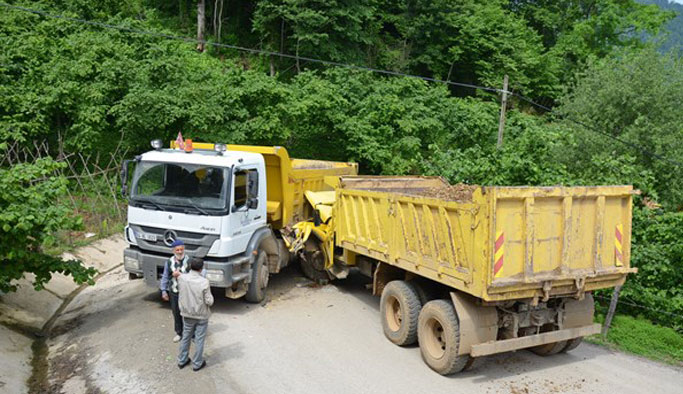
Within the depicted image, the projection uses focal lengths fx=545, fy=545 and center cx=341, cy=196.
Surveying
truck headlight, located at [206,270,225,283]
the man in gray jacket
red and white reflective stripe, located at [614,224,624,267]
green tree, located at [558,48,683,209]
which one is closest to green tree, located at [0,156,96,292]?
truck headlight, located at [206,270,225,283]

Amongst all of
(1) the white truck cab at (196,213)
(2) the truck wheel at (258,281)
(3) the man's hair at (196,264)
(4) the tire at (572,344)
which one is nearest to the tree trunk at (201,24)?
(1) the white truck cab at (196,213)

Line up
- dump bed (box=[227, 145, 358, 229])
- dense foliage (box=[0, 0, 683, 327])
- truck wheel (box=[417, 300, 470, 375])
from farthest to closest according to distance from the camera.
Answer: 1. dense foliage (box=[0, 0, 683, 327])
2. dump bed (box=[227, 145, 358, 229])
3. truck wheel (box=[417, 300, 470, 375])

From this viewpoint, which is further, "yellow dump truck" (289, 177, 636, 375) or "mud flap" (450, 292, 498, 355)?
"mud flap" (450, 292, 498, 355)

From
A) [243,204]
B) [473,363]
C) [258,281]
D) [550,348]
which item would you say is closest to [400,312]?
[473,363]

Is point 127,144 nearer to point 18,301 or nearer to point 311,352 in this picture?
point 18,301

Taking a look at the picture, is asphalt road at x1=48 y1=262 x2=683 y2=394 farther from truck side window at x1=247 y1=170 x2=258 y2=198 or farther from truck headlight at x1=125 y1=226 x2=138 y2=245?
truck side window at x1=247 y1=170 x2=258 y2=198

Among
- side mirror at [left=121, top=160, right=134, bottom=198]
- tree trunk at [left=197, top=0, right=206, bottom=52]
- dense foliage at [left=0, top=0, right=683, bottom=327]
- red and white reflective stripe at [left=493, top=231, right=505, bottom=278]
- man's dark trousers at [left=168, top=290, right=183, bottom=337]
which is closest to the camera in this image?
red and white reflective stripe at [left=493, top=231, right=505, bottom=278]

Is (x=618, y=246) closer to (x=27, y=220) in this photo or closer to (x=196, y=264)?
(x=196, y=264)

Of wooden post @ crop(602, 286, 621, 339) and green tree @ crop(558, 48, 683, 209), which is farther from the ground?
green tree @ crop(558, 48, 683, 209)

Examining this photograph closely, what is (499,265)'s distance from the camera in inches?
251

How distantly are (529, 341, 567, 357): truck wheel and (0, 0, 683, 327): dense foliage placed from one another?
330 cm

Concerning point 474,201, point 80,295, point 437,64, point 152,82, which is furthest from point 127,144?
point 437,64

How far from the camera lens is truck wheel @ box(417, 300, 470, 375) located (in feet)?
22.6

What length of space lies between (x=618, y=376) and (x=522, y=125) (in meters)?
16.9
